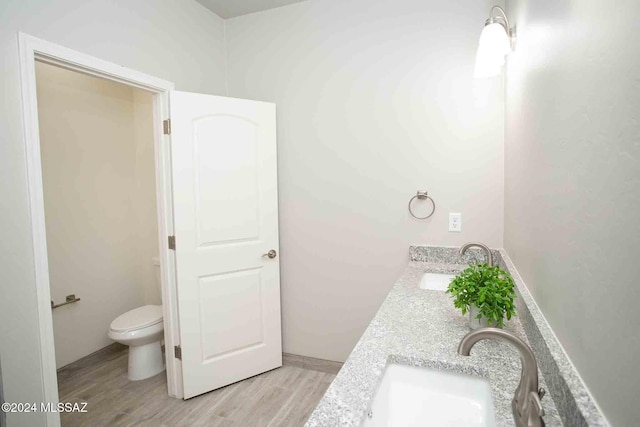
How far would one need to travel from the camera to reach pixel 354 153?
7.74ft

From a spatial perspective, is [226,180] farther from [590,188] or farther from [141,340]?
[590,188]

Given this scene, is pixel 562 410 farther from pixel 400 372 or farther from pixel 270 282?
pixel 270 282

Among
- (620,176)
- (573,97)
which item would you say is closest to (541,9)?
(573,97)

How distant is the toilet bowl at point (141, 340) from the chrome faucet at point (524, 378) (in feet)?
7.68

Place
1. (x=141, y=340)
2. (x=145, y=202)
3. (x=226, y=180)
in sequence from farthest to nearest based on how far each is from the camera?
1. (x=145, y=202)
2. (x=141, y=340)
3. (x=226, y=180)

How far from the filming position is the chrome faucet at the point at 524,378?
0.66 metres

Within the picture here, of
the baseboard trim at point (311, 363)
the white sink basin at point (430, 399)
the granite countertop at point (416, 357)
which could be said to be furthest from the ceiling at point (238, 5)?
the baseboard trim at point (311, 363)

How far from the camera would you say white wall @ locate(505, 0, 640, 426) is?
53 centimetres

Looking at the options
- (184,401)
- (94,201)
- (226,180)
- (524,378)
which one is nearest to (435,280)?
(524,378)

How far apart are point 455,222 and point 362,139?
815 mm

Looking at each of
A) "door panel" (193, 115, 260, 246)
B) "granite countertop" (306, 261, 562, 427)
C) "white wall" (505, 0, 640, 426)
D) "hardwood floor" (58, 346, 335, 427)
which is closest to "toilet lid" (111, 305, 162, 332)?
"hardwood floor" (58, 346, 335, 427)

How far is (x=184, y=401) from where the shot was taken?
2172 millimetres

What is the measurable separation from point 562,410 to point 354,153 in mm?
1870

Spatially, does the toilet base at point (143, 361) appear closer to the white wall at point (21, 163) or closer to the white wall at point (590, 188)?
the white wall at point (21, 163)
